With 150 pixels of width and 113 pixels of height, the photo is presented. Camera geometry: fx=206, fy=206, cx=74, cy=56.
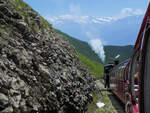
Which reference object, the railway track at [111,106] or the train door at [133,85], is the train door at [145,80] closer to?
the train door at [133,85]

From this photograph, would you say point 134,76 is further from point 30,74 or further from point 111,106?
point 111,106

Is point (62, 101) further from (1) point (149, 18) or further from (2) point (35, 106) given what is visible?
(1) point (149, 18)

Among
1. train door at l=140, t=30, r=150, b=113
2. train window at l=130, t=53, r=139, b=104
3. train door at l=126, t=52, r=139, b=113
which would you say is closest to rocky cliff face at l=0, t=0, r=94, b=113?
train door at l=126, t=52, r=139, b=113

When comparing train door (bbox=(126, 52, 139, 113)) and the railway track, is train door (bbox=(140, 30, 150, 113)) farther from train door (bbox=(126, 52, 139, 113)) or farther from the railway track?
the railway track

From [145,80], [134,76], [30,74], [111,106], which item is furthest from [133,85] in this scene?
[111,106]

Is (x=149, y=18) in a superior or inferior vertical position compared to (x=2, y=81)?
superior

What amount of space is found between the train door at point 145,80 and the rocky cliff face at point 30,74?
11.2ft

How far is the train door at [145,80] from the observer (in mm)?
4578

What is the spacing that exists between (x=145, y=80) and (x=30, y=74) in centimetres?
462

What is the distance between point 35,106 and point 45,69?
2461mm

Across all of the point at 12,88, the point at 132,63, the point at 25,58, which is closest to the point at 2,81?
the point at 12,88

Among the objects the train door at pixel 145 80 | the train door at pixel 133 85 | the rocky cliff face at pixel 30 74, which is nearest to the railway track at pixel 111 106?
the rocky cliff face at pixel 30 74

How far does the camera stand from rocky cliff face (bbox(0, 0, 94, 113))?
6281 millimetres

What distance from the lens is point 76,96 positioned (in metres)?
10.7
